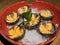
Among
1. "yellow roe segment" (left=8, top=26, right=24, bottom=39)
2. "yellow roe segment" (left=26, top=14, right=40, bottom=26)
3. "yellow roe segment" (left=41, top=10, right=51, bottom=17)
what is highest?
"yellow roe segment" (left=41, top=10, right=51, bottom=17)

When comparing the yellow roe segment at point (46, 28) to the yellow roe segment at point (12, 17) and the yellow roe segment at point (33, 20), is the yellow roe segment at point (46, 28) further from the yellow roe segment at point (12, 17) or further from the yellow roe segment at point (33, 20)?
the yellow roe segment at point (12, 17)

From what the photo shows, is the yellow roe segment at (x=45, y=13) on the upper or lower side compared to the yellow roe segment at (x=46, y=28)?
upper

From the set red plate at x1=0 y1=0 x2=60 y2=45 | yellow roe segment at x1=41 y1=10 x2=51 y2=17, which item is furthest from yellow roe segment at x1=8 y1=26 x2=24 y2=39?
yellow roe segment at x1=41 y1=10 x2=51 y2=17

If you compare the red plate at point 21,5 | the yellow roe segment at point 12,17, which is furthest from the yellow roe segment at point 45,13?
the yellow roe segment at point 12,17

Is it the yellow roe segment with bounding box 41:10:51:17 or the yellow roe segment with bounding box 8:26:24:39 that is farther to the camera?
the yellow roe segment with bounding box 41:10:51:17

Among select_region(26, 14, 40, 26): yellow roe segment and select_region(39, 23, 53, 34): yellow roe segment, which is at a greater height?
select_region(26, 14, 40, 26): yellow roe segment

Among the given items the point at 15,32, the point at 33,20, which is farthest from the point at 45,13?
the point at 15,32

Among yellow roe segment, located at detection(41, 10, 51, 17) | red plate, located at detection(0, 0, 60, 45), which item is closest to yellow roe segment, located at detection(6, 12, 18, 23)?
red plate, located at detection(0, 0, 60, 45)

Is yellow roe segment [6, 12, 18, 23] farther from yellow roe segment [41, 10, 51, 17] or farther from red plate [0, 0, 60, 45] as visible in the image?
yellow roe segment [41, 10, 51, 17]

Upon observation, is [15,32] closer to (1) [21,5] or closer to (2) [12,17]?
(2) [12,17]
